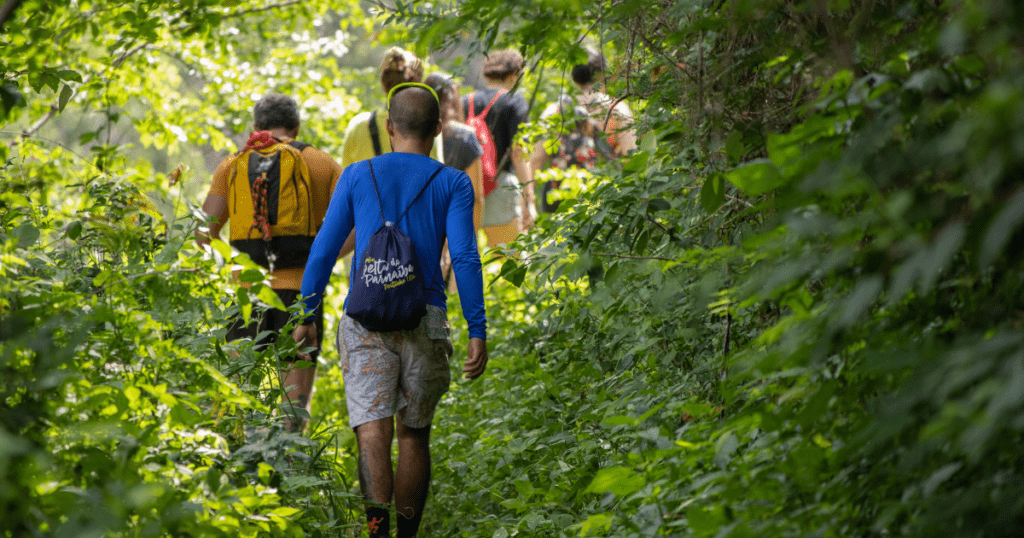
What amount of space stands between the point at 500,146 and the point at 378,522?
438 centimetres

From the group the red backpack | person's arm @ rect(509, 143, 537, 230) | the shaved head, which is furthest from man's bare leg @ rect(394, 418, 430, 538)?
person's arm @ rect(509, 143, 537, 230)

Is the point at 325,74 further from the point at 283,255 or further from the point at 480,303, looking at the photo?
the point at 480,303

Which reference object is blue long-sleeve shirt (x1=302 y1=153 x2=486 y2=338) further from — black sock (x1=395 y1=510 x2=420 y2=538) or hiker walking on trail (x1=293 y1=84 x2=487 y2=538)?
black sock (x1=395 y1=510 x2=420 y2=538)

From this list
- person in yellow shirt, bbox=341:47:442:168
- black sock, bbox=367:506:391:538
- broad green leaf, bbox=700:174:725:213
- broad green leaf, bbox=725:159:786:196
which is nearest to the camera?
broad green leaf, bbox=725:159:786:196

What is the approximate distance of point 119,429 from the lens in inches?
61.3

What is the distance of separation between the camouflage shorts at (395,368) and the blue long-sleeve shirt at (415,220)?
15 cm

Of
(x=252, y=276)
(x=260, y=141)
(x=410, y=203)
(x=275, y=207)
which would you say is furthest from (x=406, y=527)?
(x=260, y=141)

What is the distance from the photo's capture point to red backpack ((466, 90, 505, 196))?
6.46m

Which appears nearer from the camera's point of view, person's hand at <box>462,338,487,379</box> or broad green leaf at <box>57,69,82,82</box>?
broad green leaf at <box>57,69,82,82</box>

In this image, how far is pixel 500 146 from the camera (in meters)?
6.96

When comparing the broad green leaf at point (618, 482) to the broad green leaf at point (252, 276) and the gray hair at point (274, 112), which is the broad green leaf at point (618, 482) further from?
the gray hair at point (274, 112)

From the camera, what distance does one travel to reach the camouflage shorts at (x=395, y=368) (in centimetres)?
325

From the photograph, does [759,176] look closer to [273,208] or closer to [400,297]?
[400,297]

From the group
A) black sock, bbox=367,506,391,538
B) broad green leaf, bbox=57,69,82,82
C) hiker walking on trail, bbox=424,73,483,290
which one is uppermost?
broad green leaf, bbox=57,69,82,82
